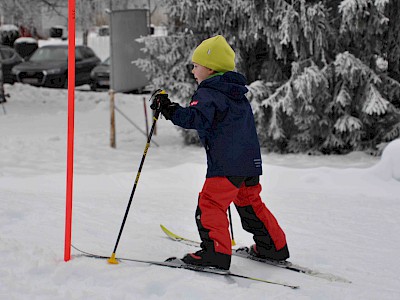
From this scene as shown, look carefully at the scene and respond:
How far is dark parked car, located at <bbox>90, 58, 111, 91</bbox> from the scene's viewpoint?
21.1 metres

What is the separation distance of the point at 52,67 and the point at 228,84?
1842 cm

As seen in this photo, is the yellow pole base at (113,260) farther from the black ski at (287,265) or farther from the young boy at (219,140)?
the black ski at (287,265)

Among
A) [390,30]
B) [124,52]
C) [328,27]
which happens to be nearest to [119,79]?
[124,52]

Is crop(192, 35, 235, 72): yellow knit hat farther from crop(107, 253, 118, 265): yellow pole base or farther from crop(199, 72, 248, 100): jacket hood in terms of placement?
crop(107, 253, 118, 265): yellow pole base

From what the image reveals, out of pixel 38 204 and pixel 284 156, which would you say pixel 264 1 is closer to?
pixel 284 156

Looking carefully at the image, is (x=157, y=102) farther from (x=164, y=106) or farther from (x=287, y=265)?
(x=287, y=265)

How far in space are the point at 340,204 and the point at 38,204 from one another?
3.15m

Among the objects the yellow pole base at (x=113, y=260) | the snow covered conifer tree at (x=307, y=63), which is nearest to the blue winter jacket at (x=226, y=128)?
the yellow pole base at (x=113, y=260)

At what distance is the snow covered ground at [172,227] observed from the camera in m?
3.58

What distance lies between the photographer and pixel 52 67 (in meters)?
21.3

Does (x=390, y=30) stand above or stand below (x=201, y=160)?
above

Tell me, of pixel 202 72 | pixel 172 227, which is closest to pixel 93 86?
pixel 172 227

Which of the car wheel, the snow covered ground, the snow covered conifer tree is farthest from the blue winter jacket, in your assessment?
the car wheel

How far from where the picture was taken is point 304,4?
9781 millimetres
